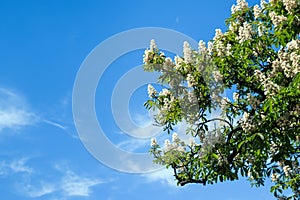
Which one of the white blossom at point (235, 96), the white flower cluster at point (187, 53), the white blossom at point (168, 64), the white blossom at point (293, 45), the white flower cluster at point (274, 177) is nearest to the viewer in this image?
the white blossom at point (293, 45)

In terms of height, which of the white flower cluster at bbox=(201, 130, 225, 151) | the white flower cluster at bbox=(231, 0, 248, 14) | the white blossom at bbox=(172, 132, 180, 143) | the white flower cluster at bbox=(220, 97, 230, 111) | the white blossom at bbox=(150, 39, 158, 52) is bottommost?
the white flower cluster at bbox=(201, 130, 225, 151)

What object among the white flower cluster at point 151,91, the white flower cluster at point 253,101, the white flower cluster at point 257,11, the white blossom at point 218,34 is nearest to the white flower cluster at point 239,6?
the white flower cluster at point 257,11

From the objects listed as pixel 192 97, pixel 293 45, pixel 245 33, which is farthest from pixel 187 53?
pixel 293 45

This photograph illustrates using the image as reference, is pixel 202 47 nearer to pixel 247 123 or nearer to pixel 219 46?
pixel 219 46

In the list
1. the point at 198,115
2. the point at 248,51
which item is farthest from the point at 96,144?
the point at 248,51

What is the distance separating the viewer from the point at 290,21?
1079 cm

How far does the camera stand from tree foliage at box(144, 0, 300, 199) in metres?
10.9

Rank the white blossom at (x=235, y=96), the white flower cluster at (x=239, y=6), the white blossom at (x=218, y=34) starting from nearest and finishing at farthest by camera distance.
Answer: the white blossom at (x=235, y=96)
the white blossom at (x=218, y=34)
the white flower cluster at (x=239, y=6)

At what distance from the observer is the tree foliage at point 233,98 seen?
10.9 metres

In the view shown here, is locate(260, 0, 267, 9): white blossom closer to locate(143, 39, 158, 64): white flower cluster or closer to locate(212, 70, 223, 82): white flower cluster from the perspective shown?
locate(212, 70, 223, 82): white flower cluster

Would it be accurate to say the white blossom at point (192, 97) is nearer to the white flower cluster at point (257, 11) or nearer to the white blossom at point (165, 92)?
the white blossom at point (165, 92)

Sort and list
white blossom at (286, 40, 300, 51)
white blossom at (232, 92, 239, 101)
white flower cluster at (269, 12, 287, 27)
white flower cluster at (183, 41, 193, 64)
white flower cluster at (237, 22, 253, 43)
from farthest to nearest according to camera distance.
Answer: white blossom at (232, 92, 239, 101) → white flower cluster at (183, 41, 193, 64) → white flower cluster at (237, 22, 253, 43) → white flower cluster at (269, 12, 287, 27) → white blossom at (286, 40, 300, 51)

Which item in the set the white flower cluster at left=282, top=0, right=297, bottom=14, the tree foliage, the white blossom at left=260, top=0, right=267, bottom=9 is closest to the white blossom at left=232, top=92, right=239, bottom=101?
the tree foliage

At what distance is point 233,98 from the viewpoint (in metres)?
12.0
